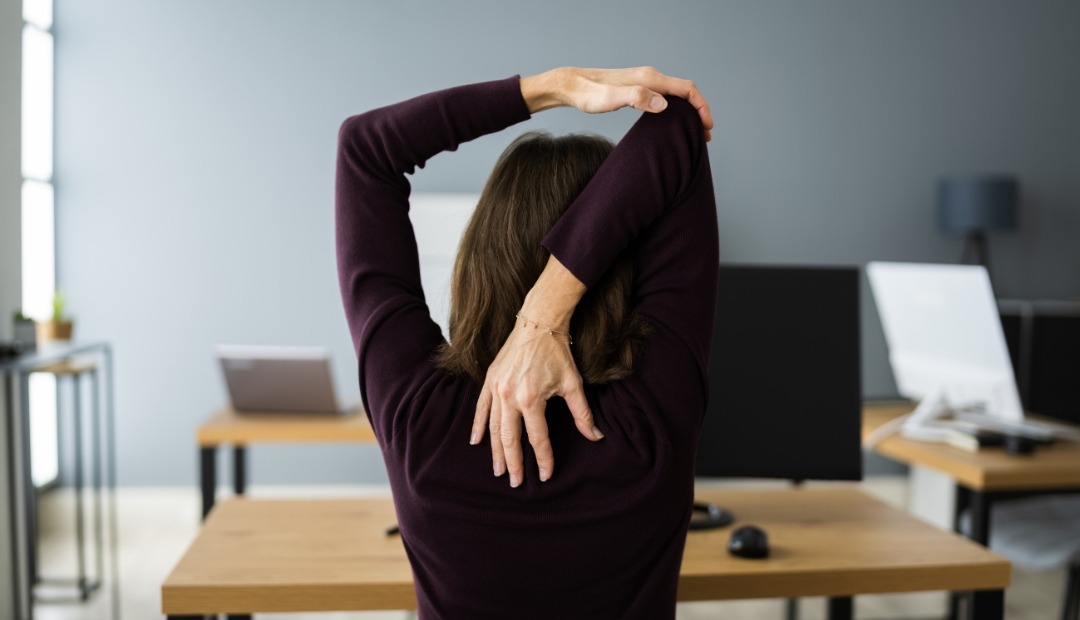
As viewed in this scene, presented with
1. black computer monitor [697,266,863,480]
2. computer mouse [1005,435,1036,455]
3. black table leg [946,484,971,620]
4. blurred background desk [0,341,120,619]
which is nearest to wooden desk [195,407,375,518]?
blurred background desk [0,341,120,619]

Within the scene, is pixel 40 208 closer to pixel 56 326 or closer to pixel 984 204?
pixel 56 326

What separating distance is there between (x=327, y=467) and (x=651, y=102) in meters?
3.98

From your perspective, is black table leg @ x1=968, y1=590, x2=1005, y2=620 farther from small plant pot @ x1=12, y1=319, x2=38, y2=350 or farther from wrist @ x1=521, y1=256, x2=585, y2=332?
small plant pot @ x1=12, y1=319, x2=38, y2=350

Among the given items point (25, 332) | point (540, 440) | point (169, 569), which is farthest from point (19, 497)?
point (540, 440)

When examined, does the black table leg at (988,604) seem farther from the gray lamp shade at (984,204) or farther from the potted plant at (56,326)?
the gray lamp shade at (984,204)

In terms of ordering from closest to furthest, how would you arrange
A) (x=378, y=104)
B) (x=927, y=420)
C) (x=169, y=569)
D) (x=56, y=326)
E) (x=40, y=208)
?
1. (x=927, y=420)
2. (x=56, y=326)
3. (x=169, y=569)
4. (x=40, y=208)
5. (x=378, y=104)

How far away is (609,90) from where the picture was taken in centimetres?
106

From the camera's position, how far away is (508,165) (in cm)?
104

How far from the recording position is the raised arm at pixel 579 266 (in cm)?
97

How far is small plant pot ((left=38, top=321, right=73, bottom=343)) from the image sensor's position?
341cm

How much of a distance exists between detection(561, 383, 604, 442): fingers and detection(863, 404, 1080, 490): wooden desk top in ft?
5.54

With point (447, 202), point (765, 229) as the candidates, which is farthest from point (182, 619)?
point (765, 229)

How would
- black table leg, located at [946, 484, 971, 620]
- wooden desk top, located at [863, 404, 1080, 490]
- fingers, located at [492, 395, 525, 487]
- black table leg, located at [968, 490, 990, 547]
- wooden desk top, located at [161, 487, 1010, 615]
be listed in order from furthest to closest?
black table leg, located at [946, 484, 971, 620], black table leg, located at [968, 490, 990, 547], wooden desk top, located at [863, 404, 1080, 490], wooden desk top, located at [161, 487, 1010, 615], fingers, located at [492, 395, 525, 487]

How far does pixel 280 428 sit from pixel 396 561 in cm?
124
